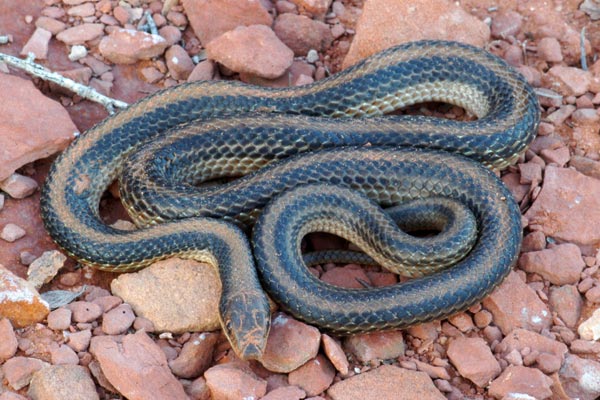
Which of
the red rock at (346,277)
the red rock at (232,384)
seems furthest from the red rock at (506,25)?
the red rock at (232,384)

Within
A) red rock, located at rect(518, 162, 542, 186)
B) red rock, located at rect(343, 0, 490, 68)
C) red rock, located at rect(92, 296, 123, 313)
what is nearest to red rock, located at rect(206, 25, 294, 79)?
red rock, located at rect(343, 0, 490, 68)

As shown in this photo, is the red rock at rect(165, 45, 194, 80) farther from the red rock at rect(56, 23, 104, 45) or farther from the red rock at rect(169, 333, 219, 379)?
the red rock at rect(169, 333, 219, 379)

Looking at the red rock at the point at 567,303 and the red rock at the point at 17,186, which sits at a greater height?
the red rock at the point at 17,186

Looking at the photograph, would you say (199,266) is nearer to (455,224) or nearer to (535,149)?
(455,224)

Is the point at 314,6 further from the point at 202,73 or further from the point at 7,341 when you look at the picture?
the point at 7,341

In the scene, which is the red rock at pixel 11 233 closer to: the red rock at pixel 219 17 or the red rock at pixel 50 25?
the red rock at pixel 50 25
